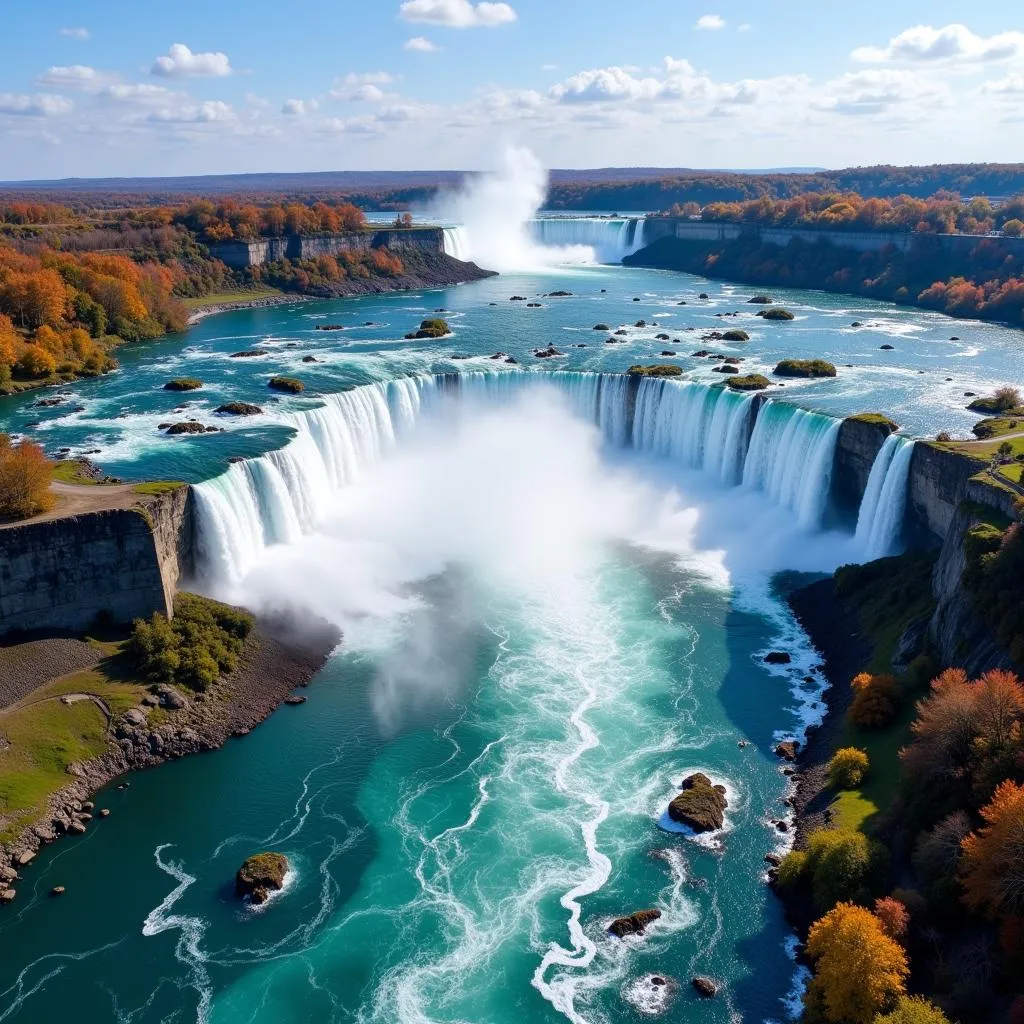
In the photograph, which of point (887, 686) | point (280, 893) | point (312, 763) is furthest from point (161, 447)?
point (887, 686)

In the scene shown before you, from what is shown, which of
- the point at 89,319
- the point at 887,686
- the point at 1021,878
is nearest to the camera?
the point at 1021,878

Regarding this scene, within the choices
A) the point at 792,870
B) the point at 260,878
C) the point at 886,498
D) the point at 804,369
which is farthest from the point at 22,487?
the point at 804,369

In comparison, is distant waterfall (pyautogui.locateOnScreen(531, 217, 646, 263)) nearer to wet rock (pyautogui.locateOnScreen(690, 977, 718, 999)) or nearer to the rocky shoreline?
the rocky shoreline

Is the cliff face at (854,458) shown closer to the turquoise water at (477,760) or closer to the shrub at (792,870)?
the turquoise water at (477,760)

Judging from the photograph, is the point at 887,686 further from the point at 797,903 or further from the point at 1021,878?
the point at 1021,878

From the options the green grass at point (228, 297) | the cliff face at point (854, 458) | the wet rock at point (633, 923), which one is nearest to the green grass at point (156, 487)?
the wet rock at point (633, 923)

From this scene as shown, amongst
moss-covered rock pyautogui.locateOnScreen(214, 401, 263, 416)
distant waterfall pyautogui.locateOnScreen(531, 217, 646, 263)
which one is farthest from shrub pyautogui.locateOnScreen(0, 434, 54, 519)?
distant waterfall pyautogui.locateOnScreen(531, 217, 646, 263)
